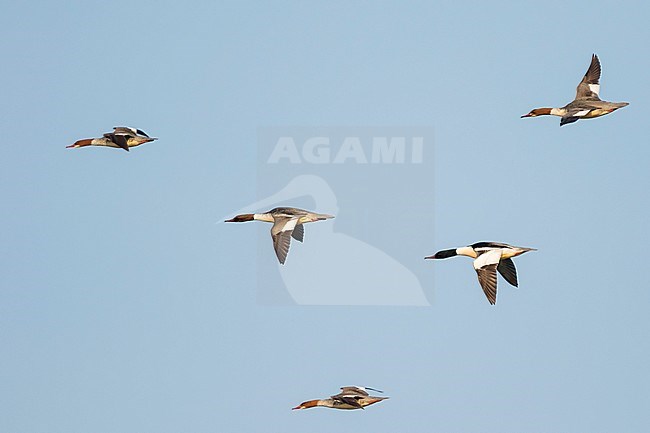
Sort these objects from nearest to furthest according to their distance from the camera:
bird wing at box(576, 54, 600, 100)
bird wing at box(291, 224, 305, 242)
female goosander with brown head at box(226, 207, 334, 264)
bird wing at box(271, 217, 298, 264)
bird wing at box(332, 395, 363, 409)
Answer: bird wing at box(271, 217, 298, 264), female goosander with brown head at box(226, 207, 334, 264), bird wing at box(332, 395, 363, 409), bird wing at box(291, 224, 305, 242), bird wing at box(576, 54, 600, 100)

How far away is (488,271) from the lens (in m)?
31.1

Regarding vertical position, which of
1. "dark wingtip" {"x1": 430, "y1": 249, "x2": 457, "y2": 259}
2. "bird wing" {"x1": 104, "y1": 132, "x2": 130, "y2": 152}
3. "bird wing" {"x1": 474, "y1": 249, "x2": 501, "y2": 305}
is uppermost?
"bird wing" {"x1": 104, "y1": 132, "x2": 130, "y2": 152}

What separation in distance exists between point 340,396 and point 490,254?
5904 millimetres

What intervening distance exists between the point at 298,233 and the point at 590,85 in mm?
9632

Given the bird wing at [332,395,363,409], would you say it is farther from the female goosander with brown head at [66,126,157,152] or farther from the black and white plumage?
the female goosander with brown head at [66,126,157,152]

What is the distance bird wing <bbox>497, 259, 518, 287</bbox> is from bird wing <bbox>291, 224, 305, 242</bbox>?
5586 mm

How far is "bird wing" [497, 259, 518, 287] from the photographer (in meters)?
32.7

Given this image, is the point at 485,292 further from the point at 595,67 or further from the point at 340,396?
the point at 595,67

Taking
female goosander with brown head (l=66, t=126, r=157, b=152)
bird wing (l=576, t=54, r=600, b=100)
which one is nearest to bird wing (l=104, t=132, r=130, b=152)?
female goosander with brown head (l=66, t=126, r=157, b=152)

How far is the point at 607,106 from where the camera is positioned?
34.8 meters

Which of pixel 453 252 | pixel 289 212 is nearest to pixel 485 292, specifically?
pixel 453 252

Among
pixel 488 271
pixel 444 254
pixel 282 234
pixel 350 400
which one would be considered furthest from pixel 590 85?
pixel 350 400

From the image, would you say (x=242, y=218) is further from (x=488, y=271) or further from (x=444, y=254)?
(x=488, y=271)

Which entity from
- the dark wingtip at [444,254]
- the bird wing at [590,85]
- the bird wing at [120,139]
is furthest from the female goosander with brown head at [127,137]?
the bird wing at [590,85]
